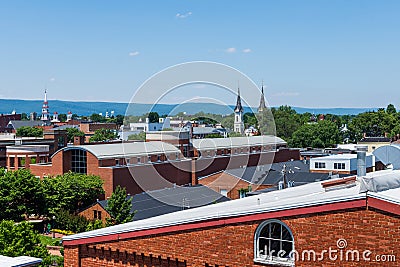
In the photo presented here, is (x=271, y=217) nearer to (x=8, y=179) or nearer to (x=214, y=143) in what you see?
(x=8, y=179)

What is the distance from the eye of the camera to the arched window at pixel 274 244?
476 inches

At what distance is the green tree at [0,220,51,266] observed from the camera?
21.6 metres

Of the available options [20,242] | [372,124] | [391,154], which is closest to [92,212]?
[20,242]

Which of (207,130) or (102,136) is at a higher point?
(207,130)

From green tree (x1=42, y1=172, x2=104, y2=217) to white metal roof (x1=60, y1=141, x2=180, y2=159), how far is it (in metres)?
3.94

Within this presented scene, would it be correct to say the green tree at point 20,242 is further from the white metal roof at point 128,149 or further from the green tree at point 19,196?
the white metal roof at point 128,149

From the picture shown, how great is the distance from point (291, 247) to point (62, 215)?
109ft

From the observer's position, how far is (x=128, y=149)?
56312 millimetres

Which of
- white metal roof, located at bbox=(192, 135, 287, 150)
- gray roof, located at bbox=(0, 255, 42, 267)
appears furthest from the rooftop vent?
white metal roof, located at bbox=(192, 135, 287, 150)

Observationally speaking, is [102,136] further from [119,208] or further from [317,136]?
[119,208]

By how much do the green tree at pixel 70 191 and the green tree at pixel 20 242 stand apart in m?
20.9

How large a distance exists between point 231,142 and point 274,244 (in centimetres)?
6074

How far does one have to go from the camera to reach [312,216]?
1162 centimetres

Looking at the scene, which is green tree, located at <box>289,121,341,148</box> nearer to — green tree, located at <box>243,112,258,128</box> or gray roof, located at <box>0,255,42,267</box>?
green tree, located at <box>243,112,258,128</box>
